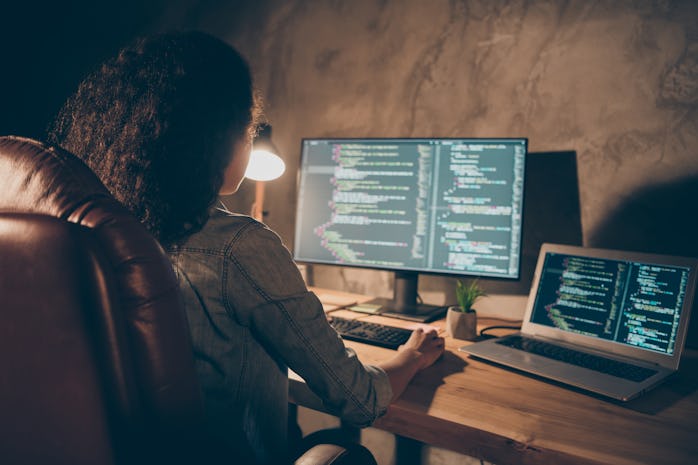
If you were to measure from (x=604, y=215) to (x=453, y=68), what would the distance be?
65 cm

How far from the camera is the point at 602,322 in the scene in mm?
1118

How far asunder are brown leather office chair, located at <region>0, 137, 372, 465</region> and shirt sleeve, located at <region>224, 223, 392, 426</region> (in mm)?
263

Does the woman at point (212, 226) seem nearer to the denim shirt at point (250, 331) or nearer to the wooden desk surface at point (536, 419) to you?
the denim shirt at point (250, 331)

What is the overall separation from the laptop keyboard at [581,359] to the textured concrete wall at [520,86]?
428 mm

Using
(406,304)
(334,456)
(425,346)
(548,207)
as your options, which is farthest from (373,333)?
(548,207)

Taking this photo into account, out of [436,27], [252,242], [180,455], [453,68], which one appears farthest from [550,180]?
[180,455]

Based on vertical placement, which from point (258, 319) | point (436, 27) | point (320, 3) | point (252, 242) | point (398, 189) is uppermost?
point (320, 3)

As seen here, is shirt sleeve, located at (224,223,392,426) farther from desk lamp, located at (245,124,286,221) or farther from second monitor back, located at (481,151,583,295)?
desk lamp, located at (245,124,286,221)

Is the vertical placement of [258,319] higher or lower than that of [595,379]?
higher

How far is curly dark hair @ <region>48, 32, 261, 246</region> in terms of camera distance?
747mm

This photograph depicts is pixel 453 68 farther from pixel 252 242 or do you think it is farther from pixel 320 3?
pixel 252 242

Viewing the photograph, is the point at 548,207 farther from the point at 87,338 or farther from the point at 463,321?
A: the point at 87,338

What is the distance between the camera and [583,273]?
1.17 metres

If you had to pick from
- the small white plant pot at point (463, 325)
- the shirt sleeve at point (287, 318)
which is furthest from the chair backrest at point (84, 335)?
the small white plant pot at point (463, 325)
